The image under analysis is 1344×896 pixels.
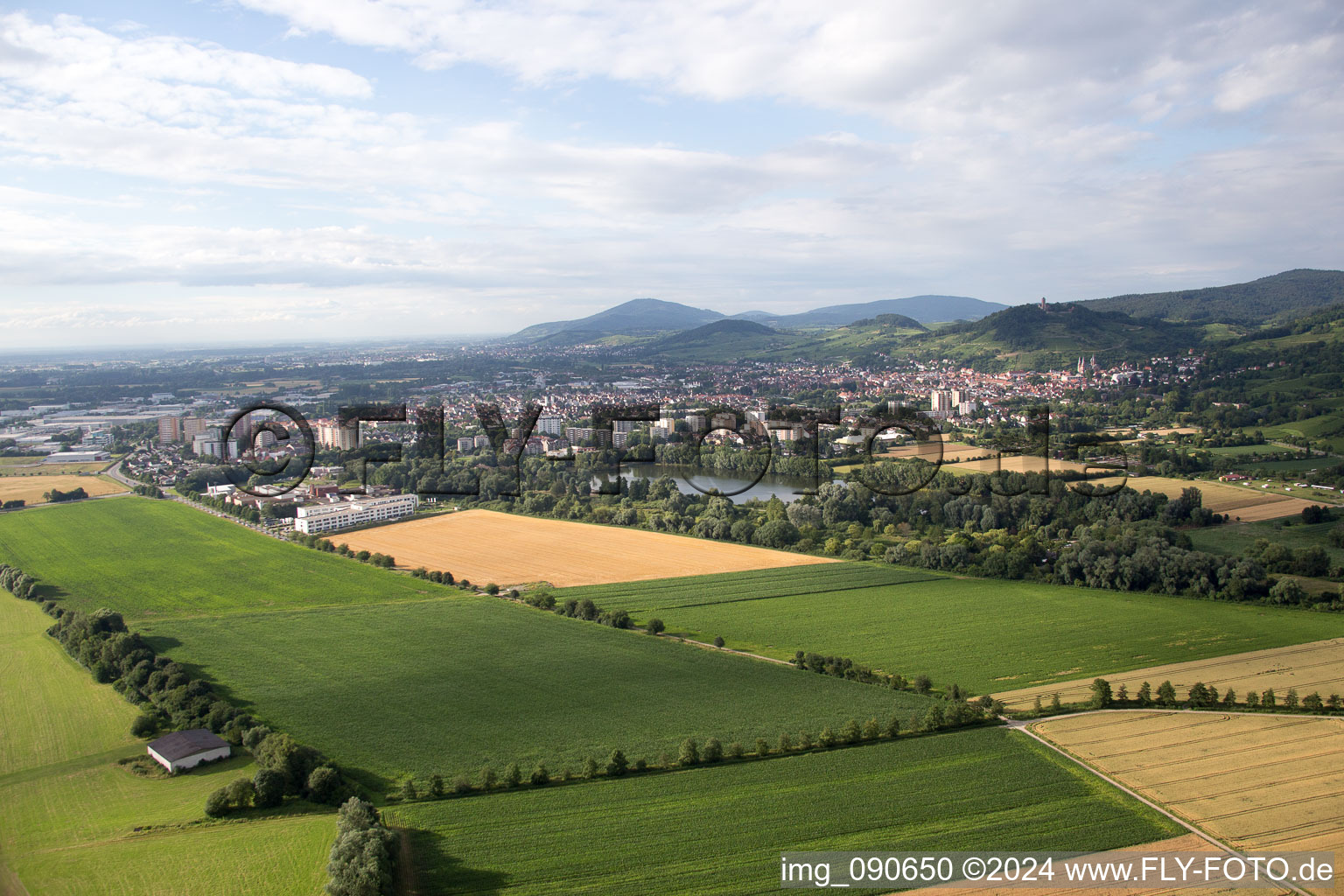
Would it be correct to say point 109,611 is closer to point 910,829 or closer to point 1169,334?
point 910,829

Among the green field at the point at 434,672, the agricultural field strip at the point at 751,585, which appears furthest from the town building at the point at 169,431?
the agricultural field strip at the point at 751,585

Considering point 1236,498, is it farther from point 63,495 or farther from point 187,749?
point 63,495

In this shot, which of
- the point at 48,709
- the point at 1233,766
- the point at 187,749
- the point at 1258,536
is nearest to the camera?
the point at 1233,766

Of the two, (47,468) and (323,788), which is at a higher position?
(47,468)

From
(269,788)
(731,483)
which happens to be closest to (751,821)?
(269,788)

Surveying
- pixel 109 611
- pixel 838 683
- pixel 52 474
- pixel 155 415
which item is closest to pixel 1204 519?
pixel 838 683

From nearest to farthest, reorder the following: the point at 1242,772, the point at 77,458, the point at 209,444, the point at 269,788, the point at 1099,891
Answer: the point at 1099,891, the point at 269,788, the point at 1242,772, the point at 209,444, the point at 77,458

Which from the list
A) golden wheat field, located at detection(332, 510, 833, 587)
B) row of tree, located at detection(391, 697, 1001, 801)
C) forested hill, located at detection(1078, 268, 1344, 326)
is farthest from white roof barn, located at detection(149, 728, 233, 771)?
forested hill, located at detection(1078, 268, 1344, 326)
